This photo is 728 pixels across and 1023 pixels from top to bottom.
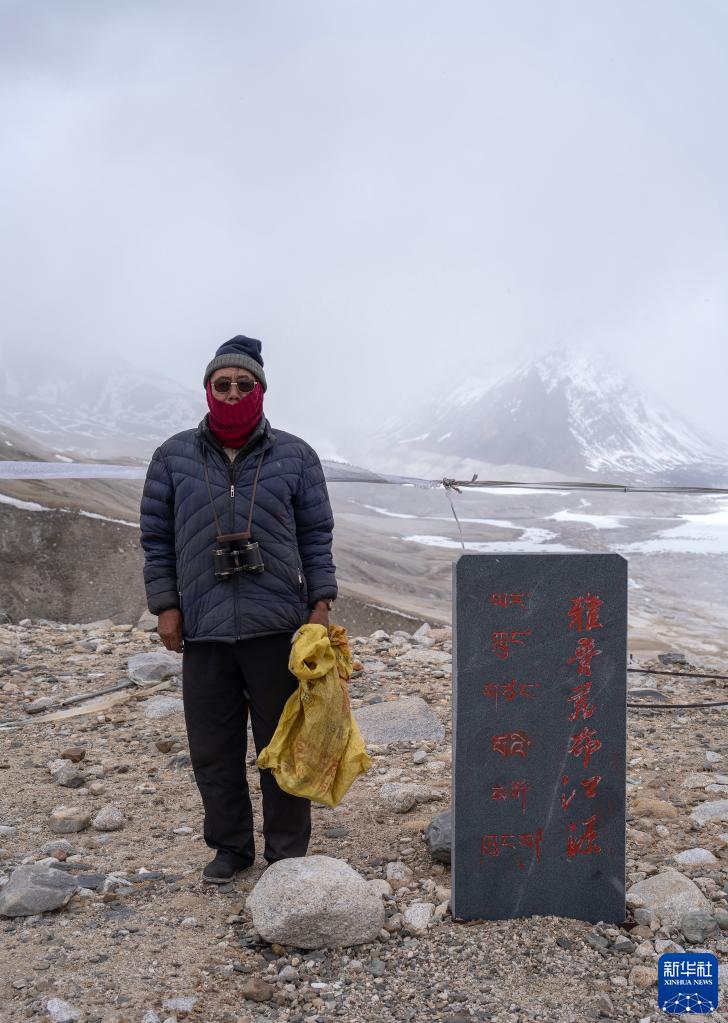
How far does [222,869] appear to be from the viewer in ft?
8.96

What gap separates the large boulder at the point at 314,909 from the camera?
231 cm

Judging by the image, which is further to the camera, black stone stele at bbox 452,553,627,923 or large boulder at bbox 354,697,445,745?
large boulder at bbox 354,697,445,745

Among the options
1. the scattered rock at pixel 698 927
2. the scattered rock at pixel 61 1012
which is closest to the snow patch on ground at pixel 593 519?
the scattered rock at pixel 698 927

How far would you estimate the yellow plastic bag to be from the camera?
2510 millimetres

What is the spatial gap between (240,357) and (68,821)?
2066 mm

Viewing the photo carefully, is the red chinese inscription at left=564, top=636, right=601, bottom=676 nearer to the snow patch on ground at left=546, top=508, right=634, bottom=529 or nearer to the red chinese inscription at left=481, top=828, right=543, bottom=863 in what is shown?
the red chinese inscription at left=481, top=828, right=543, bottom=863

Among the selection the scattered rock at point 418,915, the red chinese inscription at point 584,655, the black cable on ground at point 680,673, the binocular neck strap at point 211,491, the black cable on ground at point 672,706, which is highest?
the binocular neck strap at point 211,491

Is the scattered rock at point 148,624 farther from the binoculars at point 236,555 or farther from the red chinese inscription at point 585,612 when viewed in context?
the red chinese inscription at point 585,612

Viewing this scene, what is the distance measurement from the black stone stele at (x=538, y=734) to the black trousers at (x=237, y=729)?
2.00ft

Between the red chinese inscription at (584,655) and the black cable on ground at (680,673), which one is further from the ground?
the red chinese inscription at (584,655)

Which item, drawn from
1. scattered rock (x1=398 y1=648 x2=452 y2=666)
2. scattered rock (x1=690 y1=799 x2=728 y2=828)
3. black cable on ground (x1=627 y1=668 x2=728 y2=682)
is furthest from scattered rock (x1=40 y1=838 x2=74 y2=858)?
black cable on ground (x1=627 y1=668 x2=728 y2=682)

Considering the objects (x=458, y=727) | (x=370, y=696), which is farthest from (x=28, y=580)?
(x=458, y=727)

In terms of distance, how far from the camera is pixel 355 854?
2.99 m

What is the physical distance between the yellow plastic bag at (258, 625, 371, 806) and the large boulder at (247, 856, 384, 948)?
0.82 ft
